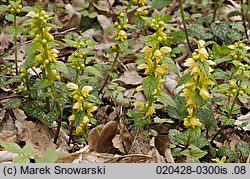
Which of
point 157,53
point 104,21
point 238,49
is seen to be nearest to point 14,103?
point 157,53

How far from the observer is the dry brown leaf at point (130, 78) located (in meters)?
4.21

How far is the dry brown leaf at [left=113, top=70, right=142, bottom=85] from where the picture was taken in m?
4.21

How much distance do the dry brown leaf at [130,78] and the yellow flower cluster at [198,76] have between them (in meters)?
1.23

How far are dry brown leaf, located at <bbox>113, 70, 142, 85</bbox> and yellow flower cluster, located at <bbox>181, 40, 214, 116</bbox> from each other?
1230 mm

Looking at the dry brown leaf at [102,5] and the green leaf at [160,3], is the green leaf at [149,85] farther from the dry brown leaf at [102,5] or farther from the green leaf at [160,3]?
the dry brown leaf at [102,5]

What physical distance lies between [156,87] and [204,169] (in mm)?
576

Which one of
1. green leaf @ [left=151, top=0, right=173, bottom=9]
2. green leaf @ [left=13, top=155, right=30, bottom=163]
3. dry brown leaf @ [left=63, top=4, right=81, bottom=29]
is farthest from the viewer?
dry brown leaf @ [left=63, top=4, right=81, bottom=29]

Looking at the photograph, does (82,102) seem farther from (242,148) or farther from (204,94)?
(242,148)

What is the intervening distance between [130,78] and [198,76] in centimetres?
147

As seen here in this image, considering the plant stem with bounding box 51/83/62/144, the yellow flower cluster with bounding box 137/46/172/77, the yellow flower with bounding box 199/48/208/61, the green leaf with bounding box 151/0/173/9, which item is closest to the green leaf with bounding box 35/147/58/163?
the plant stem with bounding box 51/83/62/144

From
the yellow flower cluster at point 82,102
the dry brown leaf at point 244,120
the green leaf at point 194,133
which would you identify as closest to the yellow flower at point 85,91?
the yellow flower cluster at point 82,102

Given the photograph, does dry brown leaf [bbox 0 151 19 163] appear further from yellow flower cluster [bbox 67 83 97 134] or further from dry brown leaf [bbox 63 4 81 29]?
dry brown leaf [bbox 63 4 81 29]

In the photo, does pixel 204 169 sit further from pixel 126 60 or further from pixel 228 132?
pixel 126 60

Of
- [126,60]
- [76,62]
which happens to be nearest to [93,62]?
[126,60]
